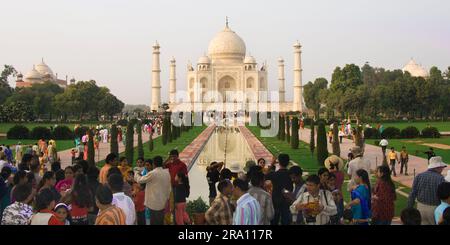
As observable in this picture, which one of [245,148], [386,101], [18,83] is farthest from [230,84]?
[245,148]

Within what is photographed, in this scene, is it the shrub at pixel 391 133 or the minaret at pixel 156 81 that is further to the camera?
the minaret at pixel 156 81

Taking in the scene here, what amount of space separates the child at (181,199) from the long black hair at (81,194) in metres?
1.22

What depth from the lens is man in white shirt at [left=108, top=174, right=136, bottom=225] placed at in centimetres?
353

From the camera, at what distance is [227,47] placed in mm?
54344

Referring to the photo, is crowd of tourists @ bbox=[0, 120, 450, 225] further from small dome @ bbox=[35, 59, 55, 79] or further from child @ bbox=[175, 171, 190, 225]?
small dome @ bbox=[35, 59, 55, 79]

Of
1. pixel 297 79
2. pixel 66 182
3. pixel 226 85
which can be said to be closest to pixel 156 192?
pixel 66 182

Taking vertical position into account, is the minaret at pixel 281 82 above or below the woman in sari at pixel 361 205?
above

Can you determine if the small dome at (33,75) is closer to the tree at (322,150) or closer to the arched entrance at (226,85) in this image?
the arched entrance at (226,85)

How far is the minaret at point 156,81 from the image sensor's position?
49938 millimetres

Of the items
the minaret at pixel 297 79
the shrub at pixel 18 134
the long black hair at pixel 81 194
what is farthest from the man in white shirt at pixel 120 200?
the minaret at pixel 297 79

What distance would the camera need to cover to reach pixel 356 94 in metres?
33.8
